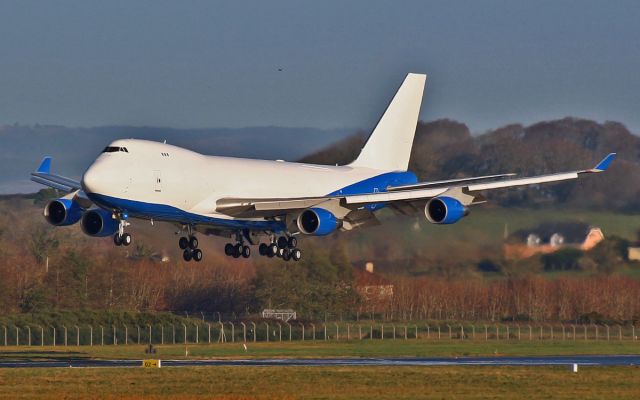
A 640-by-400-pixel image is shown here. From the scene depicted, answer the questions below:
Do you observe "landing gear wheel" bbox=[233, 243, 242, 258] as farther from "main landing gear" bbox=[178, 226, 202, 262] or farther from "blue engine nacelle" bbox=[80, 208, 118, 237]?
"blue engine nacelle" bbox=[80, 208, 118, 237]

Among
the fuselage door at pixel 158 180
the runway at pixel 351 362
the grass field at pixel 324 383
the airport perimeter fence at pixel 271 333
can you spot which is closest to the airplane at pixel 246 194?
the fuselage door at pixel 158 180

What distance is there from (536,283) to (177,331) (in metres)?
20.9

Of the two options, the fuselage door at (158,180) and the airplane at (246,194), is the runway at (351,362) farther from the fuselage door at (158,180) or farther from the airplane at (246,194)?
the fuselage door at (158,180)

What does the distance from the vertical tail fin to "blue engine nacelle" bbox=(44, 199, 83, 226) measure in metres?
14.5

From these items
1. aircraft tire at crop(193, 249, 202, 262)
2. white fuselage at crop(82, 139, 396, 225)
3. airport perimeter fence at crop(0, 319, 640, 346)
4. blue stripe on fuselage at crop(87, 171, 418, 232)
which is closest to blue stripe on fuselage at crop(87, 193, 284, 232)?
blue stripe on fuselage at crop(87, 171, 418, 232)

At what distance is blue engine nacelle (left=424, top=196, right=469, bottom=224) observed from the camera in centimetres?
6944

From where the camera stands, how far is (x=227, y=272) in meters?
93.3

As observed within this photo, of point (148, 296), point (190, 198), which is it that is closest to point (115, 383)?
point (190, 198)

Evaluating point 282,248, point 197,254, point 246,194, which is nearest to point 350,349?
point 282,248

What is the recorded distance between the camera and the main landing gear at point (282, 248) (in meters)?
72.7

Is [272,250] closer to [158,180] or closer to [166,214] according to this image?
[166,214]

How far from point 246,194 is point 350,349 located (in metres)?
16.9

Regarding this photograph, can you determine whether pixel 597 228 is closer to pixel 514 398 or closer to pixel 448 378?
pixel 448 378

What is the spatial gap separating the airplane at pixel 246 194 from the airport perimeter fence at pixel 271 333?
14303mm
